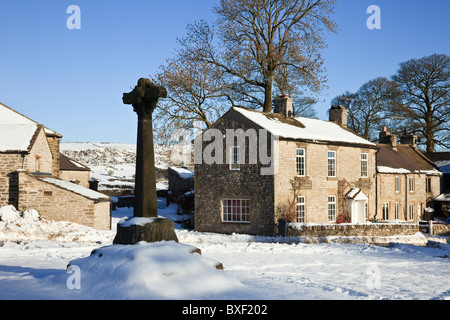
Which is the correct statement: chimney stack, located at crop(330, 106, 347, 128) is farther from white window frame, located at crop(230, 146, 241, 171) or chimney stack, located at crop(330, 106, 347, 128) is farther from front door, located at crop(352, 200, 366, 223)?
white window frame, located at crop(230, 146, 241, 171)

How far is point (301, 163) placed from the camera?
2797cm

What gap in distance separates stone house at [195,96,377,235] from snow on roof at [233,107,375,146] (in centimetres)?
8

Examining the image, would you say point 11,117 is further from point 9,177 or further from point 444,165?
point 444,165

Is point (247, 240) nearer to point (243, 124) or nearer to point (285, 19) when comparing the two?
point (243, 124)

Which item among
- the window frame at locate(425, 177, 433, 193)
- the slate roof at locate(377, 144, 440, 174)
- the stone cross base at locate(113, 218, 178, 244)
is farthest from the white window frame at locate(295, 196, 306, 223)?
the window frame at locate(425, 177, 433, 193)

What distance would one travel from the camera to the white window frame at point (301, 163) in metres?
27.7

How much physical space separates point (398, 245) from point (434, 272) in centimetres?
753

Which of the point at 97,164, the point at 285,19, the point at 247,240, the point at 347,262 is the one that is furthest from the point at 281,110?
the point at 97,164

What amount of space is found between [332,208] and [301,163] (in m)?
4.07

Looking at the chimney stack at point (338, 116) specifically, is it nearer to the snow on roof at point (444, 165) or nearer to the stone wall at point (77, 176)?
the snow on roof at point (444, 165)

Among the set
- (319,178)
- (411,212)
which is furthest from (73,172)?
(411,212)

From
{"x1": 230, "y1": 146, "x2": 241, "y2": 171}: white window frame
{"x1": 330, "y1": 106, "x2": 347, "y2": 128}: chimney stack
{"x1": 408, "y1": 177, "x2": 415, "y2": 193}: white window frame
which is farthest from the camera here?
{"x1": 408, "y1": 177, "x2": 415, "y2": 193}: white window frame

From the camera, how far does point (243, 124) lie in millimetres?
27688

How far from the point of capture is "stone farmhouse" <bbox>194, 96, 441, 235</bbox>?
87.3ft
